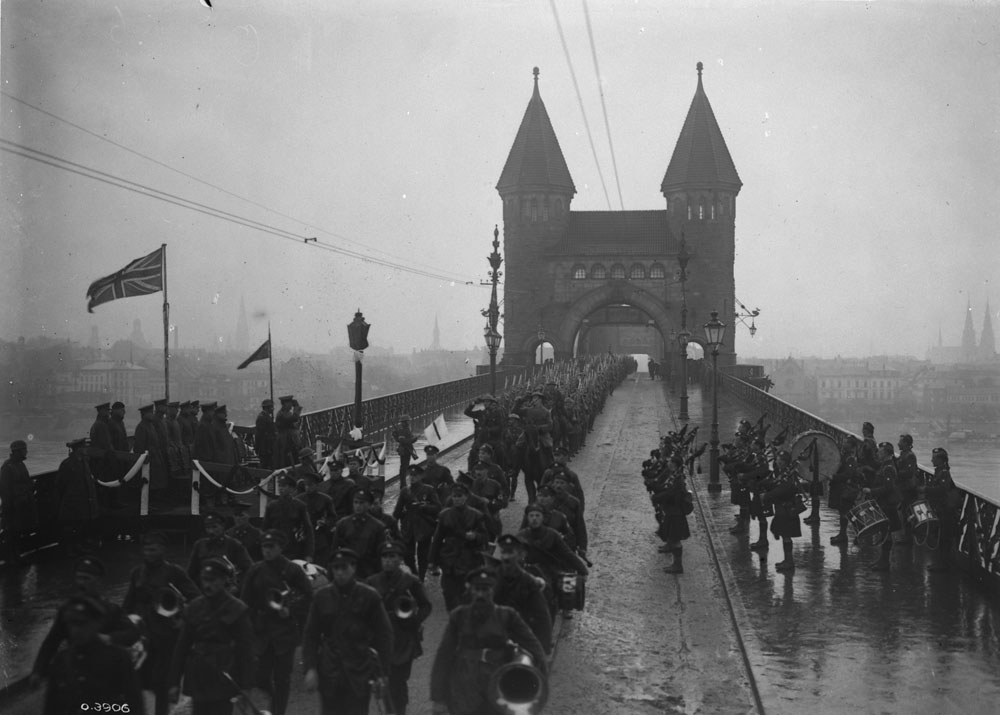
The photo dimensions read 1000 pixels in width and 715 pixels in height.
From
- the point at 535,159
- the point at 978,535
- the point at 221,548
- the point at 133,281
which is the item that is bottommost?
→ the point at 978,535

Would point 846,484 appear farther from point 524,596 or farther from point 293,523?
point 293,523

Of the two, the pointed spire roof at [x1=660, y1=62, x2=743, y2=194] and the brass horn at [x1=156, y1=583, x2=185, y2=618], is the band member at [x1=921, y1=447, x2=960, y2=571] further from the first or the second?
the pointed spire roof at [x1=660, y1=62, x2=743, y2=194]

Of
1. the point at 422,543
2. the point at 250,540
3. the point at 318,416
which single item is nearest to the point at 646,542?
the point at 422,543

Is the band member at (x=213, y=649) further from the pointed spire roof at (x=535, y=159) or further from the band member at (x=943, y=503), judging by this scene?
the pointed spire roof at (x=535, y=159)

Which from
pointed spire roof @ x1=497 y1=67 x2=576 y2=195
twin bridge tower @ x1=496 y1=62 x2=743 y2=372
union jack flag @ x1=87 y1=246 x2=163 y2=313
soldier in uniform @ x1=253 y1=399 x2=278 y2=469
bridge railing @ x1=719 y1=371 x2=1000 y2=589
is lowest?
bridge railing @ x1=719 y1=371 x2=1000 y2=589

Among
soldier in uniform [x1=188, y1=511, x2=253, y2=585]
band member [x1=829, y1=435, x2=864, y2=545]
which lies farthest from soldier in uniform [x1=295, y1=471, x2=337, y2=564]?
band member [x1=829, y1=435, x2=864, y2=545]

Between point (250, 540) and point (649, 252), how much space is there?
6150 cm

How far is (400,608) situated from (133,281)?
1253 cm

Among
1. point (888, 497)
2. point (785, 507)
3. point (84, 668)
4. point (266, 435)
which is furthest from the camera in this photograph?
point (266, 435)

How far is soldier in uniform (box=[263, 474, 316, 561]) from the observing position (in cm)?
929

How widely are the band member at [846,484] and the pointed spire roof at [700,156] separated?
5721 centimetres

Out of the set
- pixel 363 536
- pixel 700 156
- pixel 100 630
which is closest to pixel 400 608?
pixel 363 536

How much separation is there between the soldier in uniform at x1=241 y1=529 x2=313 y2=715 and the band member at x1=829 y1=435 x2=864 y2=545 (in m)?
9.29

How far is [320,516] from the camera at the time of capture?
1039 cm
